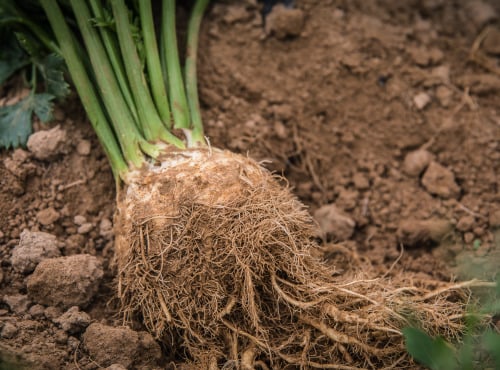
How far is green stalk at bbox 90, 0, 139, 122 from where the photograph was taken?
1.91 m

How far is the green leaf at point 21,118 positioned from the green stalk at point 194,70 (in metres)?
0.52

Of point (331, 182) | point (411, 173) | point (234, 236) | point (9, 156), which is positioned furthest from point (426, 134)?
point (9, 156)

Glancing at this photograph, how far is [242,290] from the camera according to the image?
5.59 feet

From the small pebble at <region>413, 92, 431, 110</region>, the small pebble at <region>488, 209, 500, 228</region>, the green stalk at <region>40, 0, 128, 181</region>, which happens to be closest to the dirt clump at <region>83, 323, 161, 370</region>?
the green stalk at <region>40, 0, 128, 181</region>

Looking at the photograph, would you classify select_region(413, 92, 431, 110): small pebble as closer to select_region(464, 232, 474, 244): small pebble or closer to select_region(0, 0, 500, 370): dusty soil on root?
select_region(0, 0, 500, 370): dusty soil on root

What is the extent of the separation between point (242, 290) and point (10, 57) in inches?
49.7

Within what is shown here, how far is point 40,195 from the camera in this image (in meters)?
1.97

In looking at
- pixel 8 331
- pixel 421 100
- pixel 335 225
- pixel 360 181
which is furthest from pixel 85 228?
pixel 421 100

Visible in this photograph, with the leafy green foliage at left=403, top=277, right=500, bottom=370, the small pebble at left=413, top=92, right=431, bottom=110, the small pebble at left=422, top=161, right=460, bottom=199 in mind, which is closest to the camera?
the leafy green foliage at left=403, top=277, right=500, bottom=370

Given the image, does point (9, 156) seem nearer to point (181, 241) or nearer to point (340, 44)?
point (181, 241)

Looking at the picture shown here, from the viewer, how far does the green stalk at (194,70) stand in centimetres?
199

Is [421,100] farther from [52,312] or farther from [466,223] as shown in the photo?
[52,312]

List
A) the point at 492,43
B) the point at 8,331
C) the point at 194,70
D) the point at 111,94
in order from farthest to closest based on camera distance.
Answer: the point at 492,43 < the point at 194,70 < the point at 111,94 < the point at 8,331

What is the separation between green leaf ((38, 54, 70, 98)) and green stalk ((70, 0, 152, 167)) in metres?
0.14
